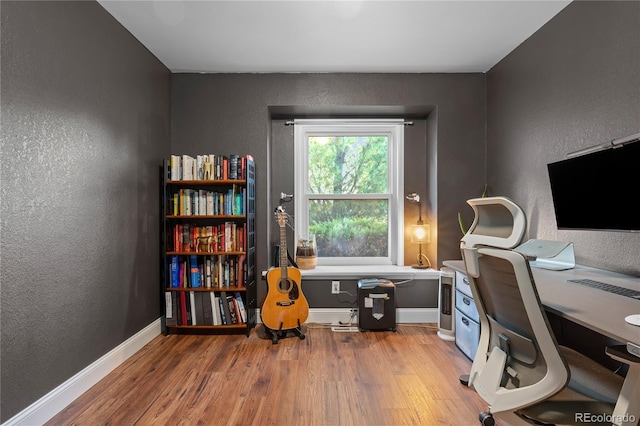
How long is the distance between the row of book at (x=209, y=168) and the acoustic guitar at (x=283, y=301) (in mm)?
743

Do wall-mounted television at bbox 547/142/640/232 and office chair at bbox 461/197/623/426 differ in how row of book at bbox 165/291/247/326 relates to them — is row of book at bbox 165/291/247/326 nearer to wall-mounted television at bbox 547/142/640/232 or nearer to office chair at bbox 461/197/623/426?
office chair at bbox 461/197/623/426

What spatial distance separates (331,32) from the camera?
2.60 meters

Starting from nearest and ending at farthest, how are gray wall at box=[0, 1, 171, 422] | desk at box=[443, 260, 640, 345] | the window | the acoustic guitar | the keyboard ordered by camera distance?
desk at box=[443, 260, 640, 345]
the keyboard
gray wall at box=[0, 1, 171, 422]
the acoustic guitar
the window

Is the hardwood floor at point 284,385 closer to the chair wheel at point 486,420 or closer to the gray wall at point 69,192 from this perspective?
the chair wheel at point 486,420

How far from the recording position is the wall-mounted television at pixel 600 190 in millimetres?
1531

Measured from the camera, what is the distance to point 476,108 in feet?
11.1

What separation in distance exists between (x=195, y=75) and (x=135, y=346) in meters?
2.53

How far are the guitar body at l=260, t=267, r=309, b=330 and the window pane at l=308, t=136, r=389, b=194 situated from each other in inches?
43.1

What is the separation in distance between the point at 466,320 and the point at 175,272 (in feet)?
8.10

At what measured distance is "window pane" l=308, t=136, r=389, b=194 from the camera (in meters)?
3.72

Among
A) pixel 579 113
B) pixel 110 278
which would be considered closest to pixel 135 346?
pixel 110 278

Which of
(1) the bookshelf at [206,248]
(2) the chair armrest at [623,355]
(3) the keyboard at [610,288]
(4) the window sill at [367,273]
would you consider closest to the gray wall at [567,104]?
(3) the keyboard at [610,288]

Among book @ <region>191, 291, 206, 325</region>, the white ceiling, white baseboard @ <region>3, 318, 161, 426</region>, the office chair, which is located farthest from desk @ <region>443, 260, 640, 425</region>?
book @ <region>191, 291, 206, 325</region>

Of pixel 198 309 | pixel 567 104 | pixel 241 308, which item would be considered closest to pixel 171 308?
pixel 198 309
